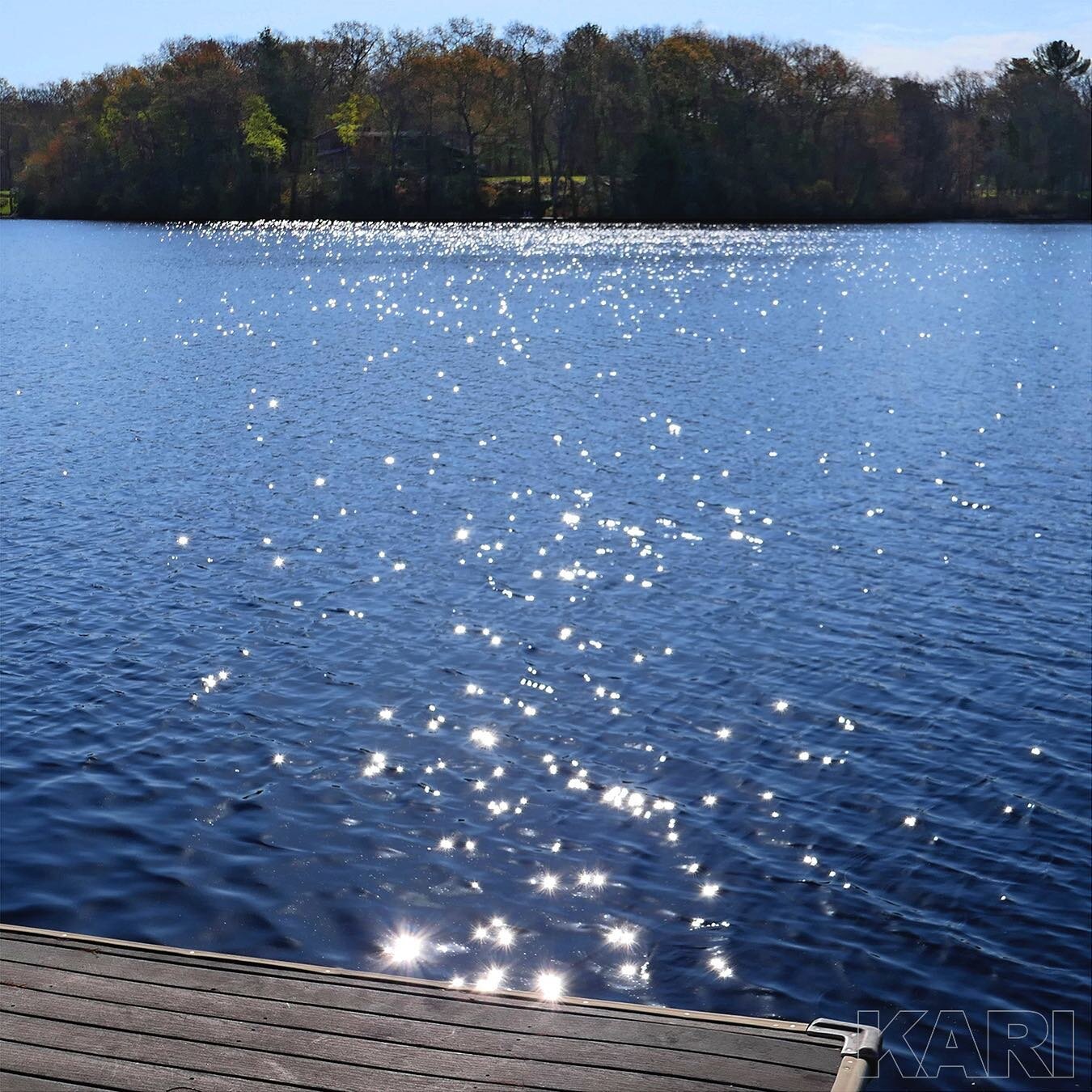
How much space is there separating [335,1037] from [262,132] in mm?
170724

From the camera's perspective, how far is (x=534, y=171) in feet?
537

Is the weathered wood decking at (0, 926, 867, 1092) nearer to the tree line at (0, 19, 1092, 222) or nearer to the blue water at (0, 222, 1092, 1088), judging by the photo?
the blue water at (0, 222, 1092, 1088)

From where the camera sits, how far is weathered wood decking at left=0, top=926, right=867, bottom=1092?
870 cm

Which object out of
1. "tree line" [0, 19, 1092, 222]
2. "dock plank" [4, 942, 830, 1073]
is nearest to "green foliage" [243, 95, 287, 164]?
"tree line" [0, 19, 1092, 222]

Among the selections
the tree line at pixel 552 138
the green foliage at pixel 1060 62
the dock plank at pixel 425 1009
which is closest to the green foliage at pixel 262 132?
the tree line at pixel 552 138

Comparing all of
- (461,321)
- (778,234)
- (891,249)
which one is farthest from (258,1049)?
(778,234)

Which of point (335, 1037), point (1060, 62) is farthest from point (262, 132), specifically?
point (335, 1037)

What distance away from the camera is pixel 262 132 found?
166 m

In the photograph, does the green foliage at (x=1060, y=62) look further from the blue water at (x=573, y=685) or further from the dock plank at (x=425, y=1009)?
the dock plank at (x=425, y=1009)

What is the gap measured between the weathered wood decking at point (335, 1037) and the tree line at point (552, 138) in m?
155

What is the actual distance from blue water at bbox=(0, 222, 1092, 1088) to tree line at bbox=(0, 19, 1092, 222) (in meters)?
117

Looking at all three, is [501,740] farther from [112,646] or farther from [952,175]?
[952,175]

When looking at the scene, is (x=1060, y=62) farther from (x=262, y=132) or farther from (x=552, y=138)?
→ (x=262, y=132)

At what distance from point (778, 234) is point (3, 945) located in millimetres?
149828
